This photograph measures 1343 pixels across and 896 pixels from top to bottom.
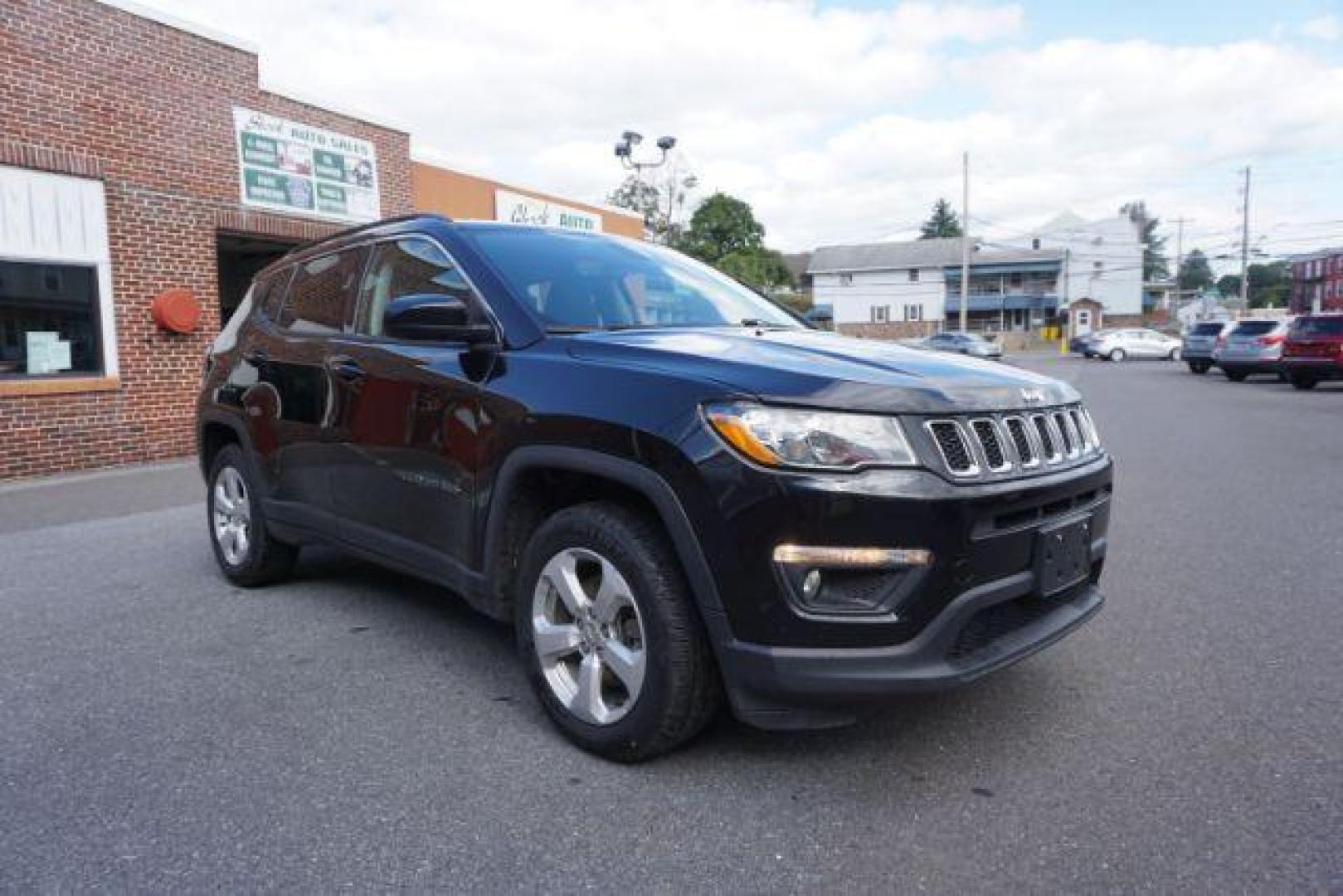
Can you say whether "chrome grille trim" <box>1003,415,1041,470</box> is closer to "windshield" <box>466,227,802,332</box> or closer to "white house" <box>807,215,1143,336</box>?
"windshield" <box>466,227,802,332</box>

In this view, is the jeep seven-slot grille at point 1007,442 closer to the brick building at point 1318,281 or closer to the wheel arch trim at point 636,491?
the wheel arch trim at point 636,491

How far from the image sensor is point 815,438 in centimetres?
247

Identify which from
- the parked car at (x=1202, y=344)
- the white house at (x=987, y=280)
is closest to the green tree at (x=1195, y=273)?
the white house at (x=987, y=280)

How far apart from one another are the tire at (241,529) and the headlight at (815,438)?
10.2 ft

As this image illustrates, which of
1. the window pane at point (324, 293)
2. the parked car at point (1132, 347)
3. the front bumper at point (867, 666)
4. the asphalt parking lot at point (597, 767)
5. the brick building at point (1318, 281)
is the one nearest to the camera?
the asphalt parking lot at point (597, 767)

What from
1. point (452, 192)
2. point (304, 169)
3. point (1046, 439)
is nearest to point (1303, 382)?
point (452, 192)

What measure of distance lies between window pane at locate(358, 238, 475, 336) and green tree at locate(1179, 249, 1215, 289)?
6304 inches

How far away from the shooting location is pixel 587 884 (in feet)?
7.45

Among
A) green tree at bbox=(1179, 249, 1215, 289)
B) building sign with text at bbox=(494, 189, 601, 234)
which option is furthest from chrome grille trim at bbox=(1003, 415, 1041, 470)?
green tree at bbox=(1179, 249, 1215, 289)

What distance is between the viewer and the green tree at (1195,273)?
469 feet

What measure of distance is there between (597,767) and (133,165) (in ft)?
32.3

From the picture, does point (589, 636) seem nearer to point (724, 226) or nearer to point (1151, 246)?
point (724, 226)

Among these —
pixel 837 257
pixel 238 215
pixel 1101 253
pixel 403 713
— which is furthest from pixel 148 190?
pixel 1101 253

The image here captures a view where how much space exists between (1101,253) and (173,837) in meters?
76.9
